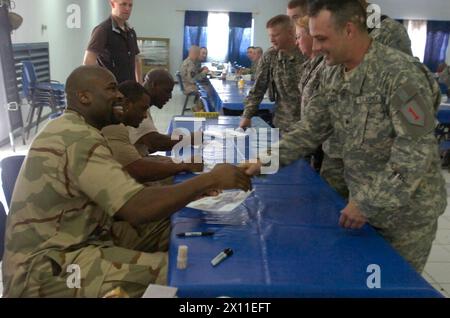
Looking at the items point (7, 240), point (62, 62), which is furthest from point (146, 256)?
point (62, 62)

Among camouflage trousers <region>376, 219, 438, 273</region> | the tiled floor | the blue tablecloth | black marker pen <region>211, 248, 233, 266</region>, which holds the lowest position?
the tiled floor

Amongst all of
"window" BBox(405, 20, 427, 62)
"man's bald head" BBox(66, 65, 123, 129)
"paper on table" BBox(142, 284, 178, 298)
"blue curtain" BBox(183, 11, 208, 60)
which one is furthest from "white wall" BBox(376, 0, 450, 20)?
"paper on table" BBox(142, 284, 178, 298)

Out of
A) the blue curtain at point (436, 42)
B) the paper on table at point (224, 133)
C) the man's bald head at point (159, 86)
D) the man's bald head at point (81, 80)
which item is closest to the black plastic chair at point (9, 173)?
the man's bald head at point (81, 80)

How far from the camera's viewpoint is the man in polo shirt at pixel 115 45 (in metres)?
3.53

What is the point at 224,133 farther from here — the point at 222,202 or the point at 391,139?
the point at 391,139

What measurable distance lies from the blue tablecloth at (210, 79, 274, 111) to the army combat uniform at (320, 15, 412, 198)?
247 cm

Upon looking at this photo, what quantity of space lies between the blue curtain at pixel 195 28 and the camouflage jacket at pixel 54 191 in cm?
1218

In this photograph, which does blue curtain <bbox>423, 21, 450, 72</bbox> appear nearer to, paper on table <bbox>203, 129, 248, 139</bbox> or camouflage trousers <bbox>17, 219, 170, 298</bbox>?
paper on table <bbox>203, 129, 248, 139</bbox>

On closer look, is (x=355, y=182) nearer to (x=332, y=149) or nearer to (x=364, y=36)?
(x=332, y=149)

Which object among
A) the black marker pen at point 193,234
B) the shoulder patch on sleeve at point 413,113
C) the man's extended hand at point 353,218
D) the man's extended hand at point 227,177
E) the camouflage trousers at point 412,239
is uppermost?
the shoulder patch on sleeve at point 413,113

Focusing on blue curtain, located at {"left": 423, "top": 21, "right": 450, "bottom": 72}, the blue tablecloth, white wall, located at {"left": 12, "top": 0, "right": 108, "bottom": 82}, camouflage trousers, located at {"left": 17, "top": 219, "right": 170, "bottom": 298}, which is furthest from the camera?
blue curtain, located at {"left": 423, "top": 21, "right": 450, "bottom": 72}

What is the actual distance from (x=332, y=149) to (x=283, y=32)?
1.48 metres

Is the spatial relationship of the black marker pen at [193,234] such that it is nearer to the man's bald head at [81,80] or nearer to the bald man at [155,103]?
the man's bald head at [81,80]

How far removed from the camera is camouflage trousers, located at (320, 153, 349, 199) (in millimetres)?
2205
